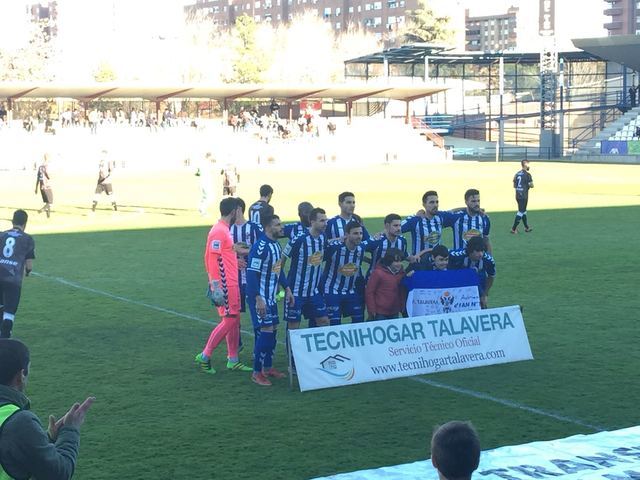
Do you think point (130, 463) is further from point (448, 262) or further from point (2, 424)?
point (448, 262)

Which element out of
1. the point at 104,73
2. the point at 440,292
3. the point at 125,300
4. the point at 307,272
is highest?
the point at 104,73

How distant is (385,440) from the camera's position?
897cm

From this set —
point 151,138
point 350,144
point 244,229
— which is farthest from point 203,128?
point 244,229

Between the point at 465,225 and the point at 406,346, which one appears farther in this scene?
the point at 465,225

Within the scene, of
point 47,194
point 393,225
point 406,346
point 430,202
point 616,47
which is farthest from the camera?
point 616,47

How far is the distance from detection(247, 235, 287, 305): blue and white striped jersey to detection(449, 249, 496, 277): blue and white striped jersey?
9.61 ft

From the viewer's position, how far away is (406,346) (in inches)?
440

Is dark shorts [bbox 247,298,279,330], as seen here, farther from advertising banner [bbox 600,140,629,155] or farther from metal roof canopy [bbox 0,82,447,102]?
advertising banner [bbox 600,140,629,155]

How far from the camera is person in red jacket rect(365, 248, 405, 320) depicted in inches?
468

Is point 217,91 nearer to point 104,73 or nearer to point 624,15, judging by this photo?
point 104,73

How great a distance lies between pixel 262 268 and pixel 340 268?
1228mm

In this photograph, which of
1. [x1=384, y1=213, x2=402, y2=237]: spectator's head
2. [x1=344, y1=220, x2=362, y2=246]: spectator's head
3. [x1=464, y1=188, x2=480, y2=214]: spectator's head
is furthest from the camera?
[x1=464, y1=188, x2=480, y2=214]: spectator's head

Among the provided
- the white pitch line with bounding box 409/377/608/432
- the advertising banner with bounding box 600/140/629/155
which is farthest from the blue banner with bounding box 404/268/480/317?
the advertising banner with bounding box 600/140/629/155

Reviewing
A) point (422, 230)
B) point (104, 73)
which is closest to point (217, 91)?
point (104, 73)
